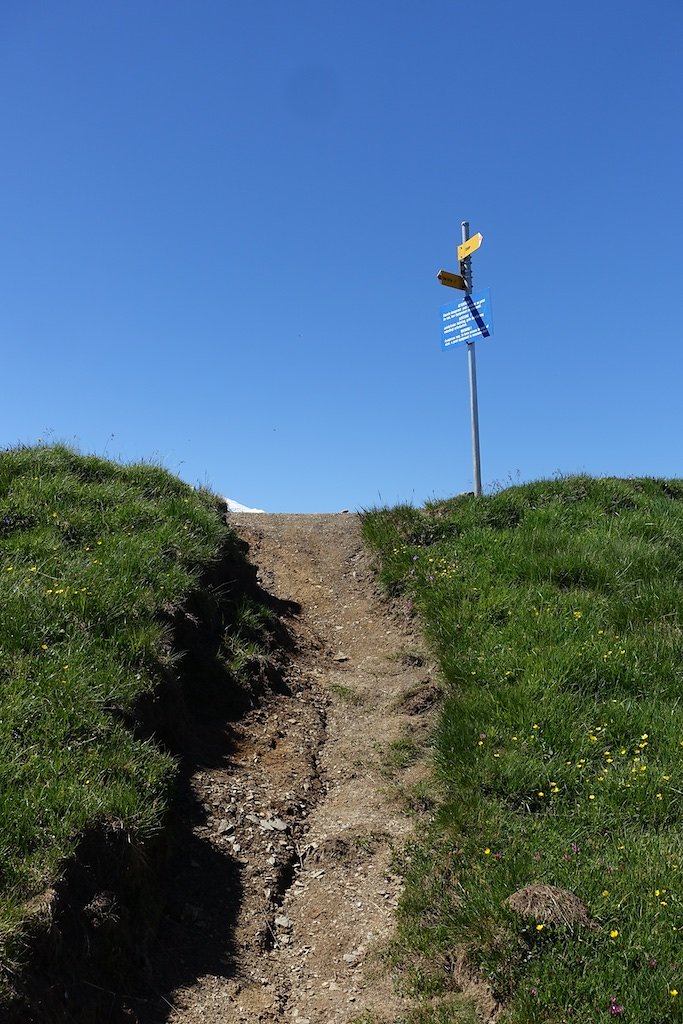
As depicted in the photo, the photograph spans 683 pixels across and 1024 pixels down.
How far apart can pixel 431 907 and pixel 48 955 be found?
2144 mm

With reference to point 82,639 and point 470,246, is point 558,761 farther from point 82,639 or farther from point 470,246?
point 470,246

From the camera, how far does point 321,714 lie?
24.6 ft

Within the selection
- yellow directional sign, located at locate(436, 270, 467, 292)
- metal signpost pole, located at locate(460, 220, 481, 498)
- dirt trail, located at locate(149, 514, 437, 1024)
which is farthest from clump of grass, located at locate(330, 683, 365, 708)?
yellow directional sign, located at locate(436, 270, 467, 292)

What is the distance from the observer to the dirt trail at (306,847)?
14.3 feet

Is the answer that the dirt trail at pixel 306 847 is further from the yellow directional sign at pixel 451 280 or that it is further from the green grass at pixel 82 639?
the yellow directional sign at pixel 451 280

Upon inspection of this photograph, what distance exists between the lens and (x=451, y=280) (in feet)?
41.9

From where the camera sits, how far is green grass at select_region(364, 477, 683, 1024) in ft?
13.2

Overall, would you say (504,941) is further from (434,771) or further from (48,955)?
(48,955)

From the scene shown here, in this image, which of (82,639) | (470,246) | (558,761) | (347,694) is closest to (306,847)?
(558,761)

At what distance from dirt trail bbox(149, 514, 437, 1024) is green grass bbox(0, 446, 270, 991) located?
0.66 meters

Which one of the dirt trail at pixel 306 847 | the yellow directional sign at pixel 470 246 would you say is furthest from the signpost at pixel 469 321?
the dirt trail at pixel 306 847

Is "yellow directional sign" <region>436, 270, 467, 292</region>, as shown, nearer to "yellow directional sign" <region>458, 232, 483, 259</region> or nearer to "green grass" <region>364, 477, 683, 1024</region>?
"yellow directional sign" <region>458, 232, 483, 259</region>

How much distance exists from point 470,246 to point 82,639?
9.62 metres

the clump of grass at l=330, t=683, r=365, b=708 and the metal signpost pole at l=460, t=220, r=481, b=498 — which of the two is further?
the metal signpost pole at l=460, t=220, r=481, b=498
